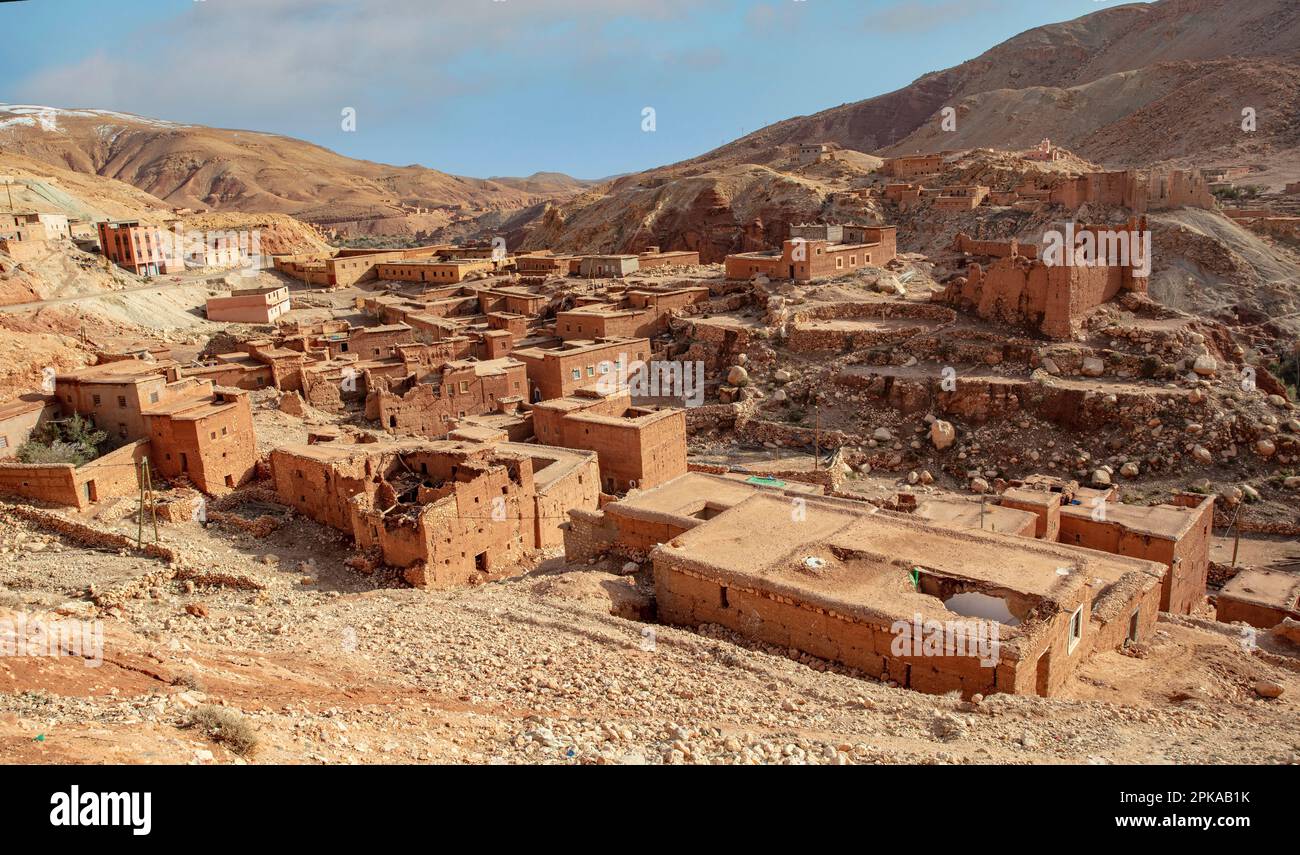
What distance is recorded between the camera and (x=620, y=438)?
59.3 ft

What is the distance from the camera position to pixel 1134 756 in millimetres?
6910

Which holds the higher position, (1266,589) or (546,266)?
(546,266)

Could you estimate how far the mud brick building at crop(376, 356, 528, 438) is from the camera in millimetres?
22422

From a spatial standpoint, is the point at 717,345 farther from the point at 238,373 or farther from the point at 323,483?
the point at 323,483

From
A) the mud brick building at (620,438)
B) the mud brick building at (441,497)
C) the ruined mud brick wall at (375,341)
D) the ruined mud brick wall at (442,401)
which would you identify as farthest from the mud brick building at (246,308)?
the mud brick building at (441,497)

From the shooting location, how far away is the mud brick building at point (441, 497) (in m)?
13.3

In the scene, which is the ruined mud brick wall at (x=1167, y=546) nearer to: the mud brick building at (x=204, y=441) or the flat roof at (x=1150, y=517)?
the flat roof at (x=1150, y=517)

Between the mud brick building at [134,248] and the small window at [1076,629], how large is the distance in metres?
41.3

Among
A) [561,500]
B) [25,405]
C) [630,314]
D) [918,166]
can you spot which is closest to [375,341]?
[630,314]

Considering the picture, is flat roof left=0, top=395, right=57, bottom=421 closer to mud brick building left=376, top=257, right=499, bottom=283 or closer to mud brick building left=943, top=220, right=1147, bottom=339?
mud brick building left=943, top=220, right=1147, bottom=339

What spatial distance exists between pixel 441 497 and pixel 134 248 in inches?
1359

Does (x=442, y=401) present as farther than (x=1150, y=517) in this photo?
Yes

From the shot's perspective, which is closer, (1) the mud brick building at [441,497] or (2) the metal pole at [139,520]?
(2) the metal pole at [139,520]

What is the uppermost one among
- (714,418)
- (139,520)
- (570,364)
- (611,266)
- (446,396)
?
(611,266)
